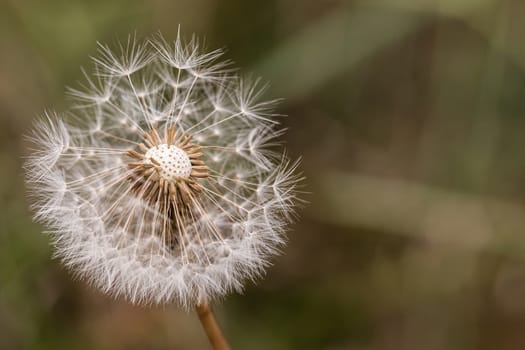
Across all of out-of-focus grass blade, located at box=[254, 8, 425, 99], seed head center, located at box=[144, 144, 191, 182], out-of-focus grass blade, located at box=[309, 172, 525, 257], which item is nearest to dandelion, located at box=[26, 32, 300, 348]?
seed head center, located at box=[144, 144, 191, 182]

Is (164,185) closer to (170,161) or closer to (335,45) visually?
(170,161)

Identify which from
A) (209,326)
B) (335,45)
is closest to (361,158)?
(335,45)

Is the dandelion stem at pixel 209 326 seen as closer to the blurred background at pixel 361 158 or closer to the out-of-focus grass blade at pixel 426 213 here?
the blurred background at pixel 361 158

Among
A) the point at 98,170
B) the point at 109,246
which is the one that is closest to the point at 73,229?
the point at 109,246

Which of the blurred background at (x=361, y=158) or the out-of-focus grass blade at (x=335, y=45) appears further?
the out-of-focus grass blade at (x=335, y=45)

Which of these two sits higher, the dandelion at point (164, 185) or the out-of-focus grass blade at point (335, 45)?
the out-of-focus grass blade at point (335, 45)

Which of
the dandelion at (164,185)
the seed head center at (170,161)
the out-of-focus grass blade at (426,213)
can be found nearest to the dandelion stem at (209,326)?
the dandelion at (164,185)
